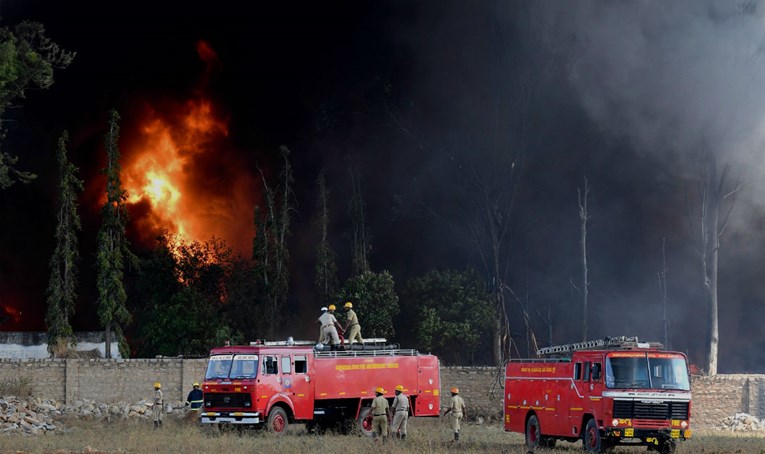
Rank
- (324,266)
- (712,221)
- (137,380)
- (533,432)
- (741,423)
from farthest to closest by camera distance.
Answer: (712,221)
(324,266)
(741,423)
(137,380)
(533,432)

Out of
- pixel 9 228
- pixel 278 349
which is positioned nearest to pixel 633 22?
pixel 278 349

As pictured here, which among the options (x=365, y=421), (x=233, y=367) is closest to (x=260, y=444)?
(x=233, y=367)

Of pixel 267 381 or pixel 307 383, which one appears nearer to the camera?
pixel 267 381

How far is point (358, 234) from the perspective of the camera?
61406 mm

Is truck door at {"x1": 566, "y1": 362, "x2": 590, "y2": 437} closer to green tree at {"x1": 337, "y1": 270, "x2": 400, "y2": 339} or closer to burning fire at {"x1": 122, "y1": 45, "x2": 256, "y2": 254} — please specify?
green tree at {"x1": 337, "y1": 270, "x2": 400, "y2": 339}

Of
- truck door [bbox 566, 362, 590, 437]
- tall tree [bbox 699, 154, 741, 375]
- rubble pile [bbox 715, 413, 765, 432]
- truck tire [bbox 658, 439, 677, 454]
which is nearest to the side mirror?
truck door [bbox 566, 362, 590, 437]

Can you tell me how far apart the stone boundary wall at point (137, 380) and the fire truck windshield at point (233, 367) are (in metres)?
14.8

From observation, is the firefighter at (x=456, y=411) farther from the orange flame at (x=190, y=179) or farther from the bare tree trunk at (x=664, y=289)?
the orange flame at (x=190, y=179)

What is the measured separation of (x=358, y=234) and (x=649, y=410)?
37.5m

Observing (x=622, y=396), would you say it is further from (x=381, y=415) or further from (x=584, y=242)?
(x=584, y=242)

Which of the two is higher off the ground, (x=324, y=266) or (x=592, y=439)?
(x=324, y=266)

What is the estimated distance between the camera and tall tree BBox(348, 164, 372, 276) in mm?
60219

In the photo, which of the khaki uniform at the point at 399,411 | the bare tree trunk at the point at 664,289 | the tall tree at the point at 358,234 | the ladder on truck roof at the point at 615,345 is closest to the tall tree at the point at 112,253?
the tall tree at the point at 358,234

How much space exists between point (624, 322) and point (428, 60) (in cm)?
2153
